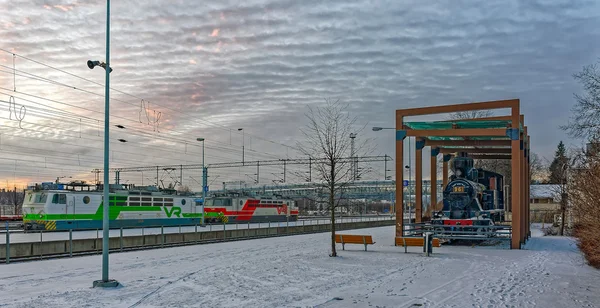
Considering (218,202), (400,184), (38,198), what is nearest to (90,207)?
(38,198)

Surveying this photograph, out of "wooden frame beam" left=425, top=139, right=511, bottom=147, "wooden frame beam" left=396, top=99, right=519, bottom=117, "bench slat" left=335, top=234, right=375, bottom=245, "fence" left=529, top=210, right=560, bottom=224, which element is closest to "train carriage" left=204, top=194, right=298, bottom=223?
"wooden frame beam" left=425, top=139, right=511, bottom=147

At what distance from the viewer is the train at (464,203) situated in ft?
80.9

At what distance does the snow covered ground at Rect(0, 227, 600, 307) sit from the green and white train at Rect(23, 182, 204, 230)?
15282 millimetres

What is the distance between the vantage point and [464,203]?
26641 mm

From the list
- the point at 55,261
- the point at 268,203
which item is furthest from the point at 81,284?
the point at 268,203

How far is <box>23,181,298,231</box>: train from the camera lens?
3316 cm

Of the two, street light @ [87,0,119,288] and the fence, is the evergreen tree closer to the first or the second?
the fence

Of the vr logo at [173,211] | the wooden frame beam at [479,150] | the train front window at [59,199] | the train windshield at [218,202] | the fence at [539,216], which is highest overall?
the wooden frame beam at [479,150]

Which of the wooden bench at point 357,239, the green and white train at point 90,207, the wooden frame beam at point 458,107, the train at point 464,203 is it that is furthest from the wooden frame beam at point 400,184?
the green and white train at point 90,207

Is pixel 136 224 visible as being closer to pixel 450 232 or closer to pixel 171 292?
pixel 450 232

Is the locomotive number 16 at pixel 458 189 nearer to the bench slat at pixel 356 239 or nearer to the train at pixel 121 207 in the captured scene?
the bench slat at pixel 356 239

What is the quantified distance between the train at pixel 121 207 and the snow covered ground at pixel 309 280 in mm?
15456

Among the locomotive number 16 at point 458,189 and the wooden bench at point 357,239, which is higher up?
the locomotive number 16 at point 458,189

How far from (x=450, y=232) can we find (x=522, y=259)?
5.58m
